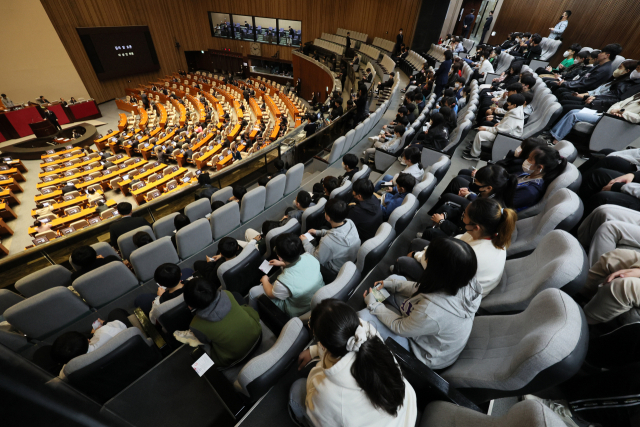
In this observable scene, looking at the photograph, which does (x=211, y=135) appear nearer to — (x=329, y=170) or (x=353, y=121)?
(x=353, y=121)

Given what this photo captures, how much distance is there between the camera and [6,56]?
402 inches

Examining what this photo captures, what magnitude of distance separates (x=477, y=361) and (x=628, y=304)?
2.44ft

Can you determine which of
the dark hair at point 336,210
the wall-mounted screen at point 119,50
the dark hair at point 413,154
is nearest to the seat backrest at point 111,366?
the dark hair at point 336,210

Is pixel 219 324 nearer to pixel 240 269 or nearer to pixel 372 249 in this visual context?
pixel 240 269

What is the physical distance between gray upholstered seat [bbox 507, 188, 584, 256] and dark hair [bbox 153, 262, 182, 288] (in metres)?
2.47

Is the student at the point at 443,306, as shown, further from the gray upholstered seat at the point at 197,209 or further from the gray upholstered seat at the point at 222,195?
the gray upholstered seat at the point at 222,195

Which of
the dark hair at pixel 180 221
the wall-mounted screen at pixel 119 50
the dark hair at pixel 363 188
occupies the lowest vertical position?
the wall-mounted screen at pixel 119 50

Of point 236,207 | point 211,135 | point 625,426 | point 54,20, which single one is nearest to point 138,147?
point 211,135

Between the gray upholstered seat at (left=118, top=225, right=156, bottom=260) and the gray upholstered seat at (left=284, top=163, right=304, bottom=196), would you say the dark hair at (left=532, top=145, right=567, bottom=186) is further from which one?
the gray upholstered seat at (left=118, top=225, right=156, bottom=260)

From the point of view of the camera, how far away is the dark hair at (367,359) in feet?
2.90

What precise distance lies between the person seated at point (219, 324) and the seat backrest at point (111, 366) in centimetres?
25

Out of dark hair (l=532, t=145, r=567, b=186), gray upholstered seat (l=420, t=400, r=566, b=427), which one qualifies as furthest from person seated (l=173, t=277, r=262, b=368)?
dark hair (l=532, t=145, r=567, b=186)

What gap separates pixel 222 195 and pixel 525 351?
3.31 m

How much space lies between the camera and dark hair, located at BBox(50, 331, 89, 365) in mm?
1556
